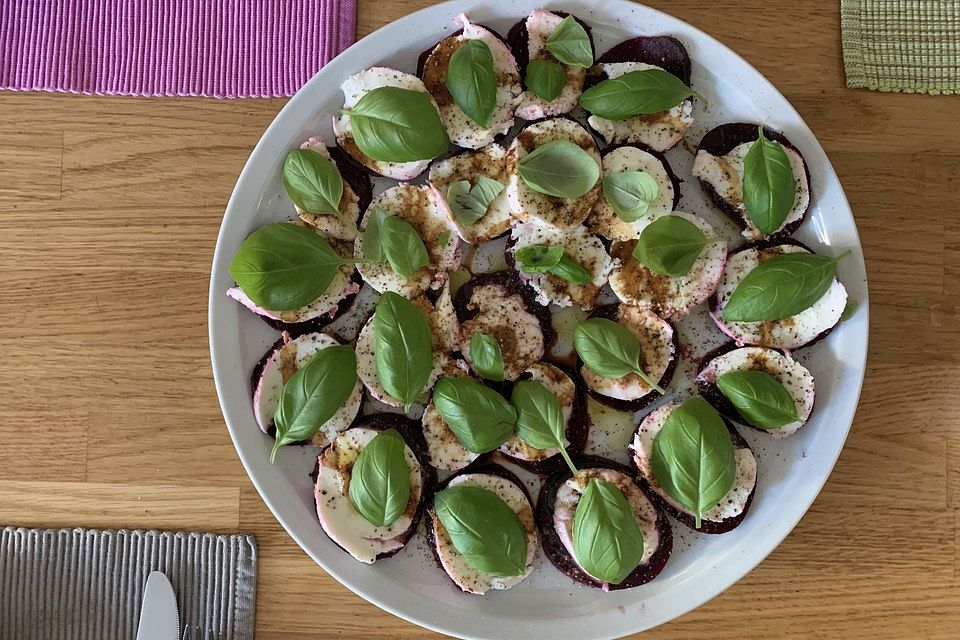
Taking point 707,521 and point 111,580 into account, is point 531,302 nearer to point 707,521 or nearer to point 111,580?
point 707,521

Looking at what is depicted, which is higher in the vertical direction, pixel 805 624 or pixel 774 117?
pixel 774 117

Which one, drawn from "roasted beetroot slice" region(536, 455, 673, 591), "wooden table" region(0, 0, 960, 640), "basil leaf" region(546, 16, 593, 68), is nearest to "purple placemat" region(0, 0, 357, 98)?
"wooden table" region(0, 0, 960, 640)

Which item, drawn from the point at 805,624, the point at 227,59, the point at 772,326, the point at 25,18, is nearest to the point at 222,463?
the point at 227,59

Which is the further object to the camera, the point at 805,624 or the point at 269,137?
the point at 805,624

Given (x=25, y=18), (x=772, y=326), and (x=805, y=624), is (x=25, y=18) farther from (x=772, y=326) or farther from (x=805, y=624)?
(x=805, y=624)

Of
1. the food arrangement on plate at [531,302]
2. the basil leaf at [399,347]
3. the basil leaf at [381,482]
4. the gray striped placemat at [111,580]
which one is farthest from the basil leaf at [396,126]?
the gray striped placemat at [111,580]

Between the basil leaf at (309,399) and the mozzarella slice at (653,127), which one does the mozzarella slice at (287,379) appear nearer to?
the basil leaf at (309,399)

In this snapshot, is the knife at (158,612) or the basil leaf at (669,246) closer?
the basil leaf at (669,246)
